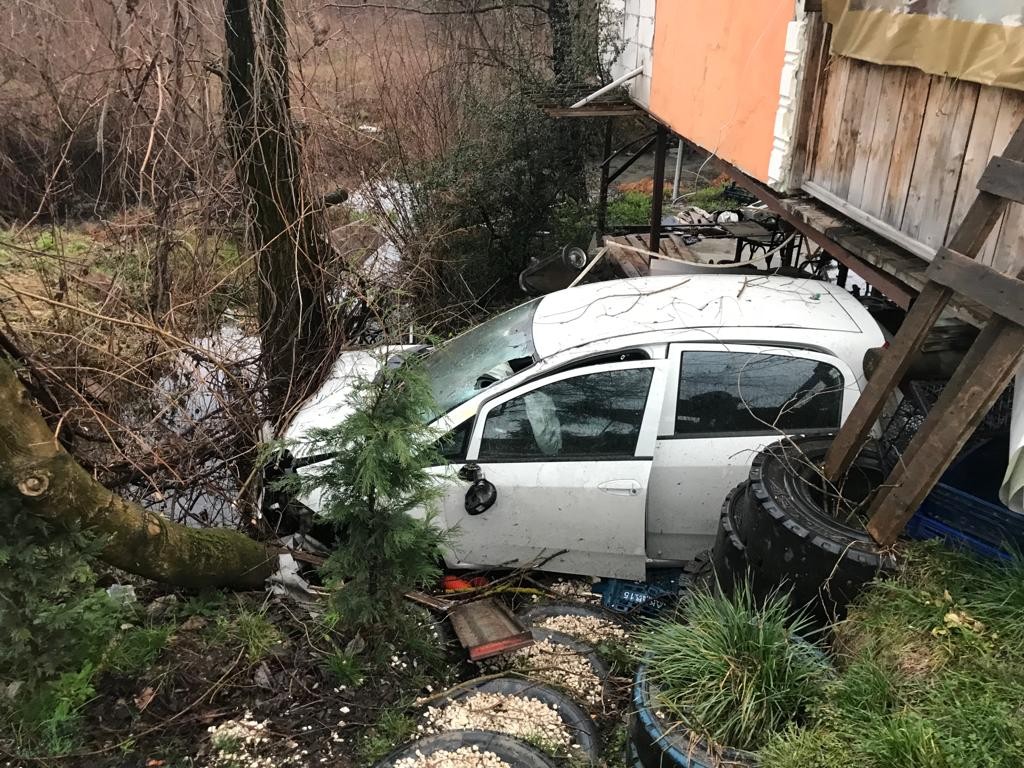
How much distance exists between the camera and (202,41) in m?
5.22

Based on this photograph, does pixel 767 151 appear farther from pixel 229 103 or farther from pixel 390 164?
pixel 390 164

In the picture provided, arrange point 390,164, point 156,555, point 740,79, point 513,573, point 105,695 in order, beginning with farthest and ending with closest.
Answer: point 390,164 < point 740,79 < point 513,573 < point 156,555 < point 105,695

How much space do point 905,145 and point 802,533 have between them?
2.08m

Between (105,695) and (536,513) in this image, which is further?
(536,513)

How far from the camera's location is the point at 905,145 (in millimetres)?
3676

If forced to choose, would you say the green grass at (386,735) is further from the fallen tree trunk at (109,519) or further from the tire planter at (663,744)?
the fallen tree trunk at (109,519)

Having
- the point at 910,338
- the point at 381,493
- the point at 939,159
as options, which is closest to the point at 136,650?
the point at 381,493

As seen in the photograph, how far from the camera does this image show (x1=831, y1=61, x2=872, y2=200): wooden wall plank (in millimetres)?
4027

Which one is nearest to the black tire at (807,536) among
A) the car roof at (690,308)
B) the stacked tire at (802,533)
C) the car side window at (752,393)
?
the stacked tire at (802,533)

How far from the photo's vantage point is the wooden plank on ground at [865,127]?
3.88 meters

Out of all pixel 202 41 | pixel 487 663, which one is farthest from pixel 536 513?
pixel 202 41

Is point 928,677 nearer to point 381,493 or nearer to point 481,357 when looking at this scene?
point 381,493

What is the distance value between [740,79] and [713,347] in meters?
2.41

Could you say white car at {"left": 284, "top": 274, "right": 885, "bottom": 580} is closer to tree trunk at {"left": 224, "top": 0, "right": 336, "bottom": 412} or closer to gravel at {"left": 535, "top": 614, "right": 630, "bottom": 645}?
gravel at {"left": 535, "top": 614, "right": 630, "bottom": 645}
